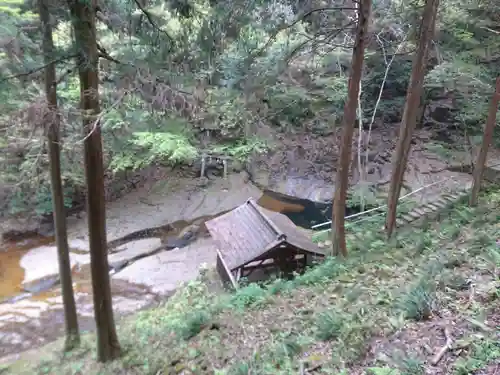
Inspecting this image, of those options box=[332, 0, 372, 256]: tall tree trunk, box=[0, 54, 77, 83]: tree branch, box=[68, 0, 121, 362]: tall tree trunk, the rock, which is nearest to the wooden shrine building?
box=[332, 0, 372, 256]: tall tree trunk

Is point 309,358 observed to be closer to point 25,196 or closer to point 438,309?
point 438,309

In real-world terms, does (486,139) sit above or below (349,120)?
below

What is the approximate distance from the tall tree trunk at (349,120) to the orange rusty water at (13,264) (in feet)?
39.6

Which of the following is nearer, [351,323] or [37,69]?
[351,323]

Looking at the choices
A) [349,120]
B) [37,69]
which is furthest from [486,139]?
[37,69]

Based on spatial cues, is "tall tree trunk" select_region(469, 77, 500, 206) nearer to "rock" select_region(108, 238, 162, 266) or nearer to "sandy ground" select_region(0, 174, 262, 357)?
"sandy ground" select_region(0, 174, 262, 357)

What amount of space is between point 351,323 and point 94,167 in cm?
446

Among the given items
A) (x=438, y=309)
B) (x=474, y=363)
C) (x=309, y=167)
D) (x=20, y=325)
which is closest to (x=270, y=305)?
(x=438, y=309)

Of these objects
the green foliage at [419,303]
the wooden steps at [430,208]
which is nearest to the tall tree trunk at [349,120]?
the green foliage at [419,303]

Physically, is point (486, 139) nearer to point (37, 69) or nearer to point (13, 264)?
point (37, 69)

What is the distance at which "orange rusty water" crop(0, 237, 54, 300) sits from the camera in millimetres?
14656

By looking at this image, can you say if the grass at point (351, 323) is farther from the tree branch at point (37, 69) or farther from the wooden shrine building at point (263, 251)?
the tree branch at point (37, 69)

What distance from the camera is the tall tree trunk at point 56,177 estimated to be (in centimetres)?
576

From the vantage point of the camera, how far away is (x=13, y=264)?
1653 centimetres
